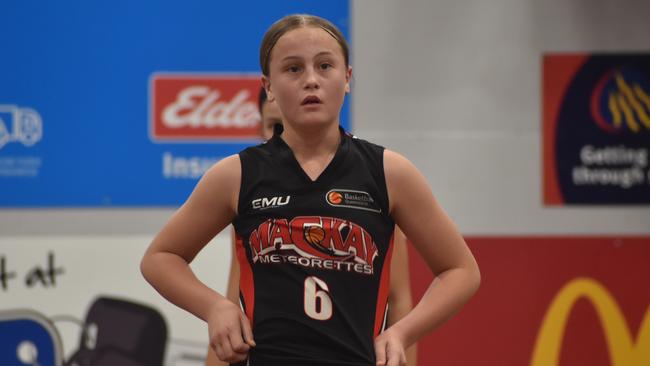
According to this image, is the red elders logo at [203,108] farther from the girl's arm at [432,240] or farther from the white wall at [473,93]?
the girl's arm at [432,240]

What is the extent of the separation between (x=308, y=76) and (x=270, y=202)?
20 cm

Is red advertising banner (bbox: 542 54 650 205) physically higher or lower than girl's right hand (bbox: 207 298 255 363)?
higher

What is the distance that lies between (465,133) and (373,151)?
2.00 m

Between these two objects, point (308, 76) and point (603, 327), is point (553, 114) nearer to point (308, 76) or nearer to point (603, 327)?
point (603, 327)

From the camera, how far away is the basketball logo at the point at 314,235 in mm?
1372

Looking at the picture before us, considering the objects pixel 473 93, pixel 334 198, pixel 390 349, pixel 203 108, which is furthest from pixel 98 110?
pixel 390 349

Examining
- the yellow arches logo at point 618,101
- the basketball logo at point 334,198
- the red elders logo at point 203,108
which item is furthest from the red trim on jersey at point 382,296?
Answer: the yellow arches logo at point 618,101

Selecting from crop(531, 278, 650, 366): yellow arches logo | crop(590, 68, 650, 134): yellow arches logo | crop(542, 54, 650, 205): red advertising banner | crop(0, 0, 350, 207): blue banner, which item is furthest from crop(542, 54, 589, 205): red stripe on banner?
crop(0, 0, 350, 207): blue banner

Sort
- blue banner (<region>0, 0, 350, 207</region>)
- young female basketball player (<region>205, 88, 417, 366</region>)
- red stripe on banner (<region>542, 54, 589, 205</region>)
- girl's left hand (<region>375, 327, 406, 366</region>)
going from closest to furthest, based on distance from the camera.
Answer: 1. girl's left hand (<region>375, 327, 406, 366</region>)
2. young female basketball player (<region>205, 88, 417, 366</region>)
3. blue banner (<region>0, 0, 350, 207</region>)
4. red stripe on banner (<region>542, 54, 589, 205</region>)

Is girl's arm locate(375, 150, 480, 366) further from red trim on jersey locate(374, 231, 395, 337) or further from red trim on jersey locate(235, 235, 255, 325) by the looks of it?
red trim on jersey locate(235, 235, 255, 325)

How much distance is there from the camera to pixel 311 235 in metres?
1.37

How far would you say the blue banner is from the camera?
3322 mm

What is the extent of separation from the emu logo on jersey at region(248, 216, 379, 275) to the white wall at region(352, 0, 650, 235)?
202 centimetres

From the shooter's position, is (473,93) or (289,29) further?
(473,93)
